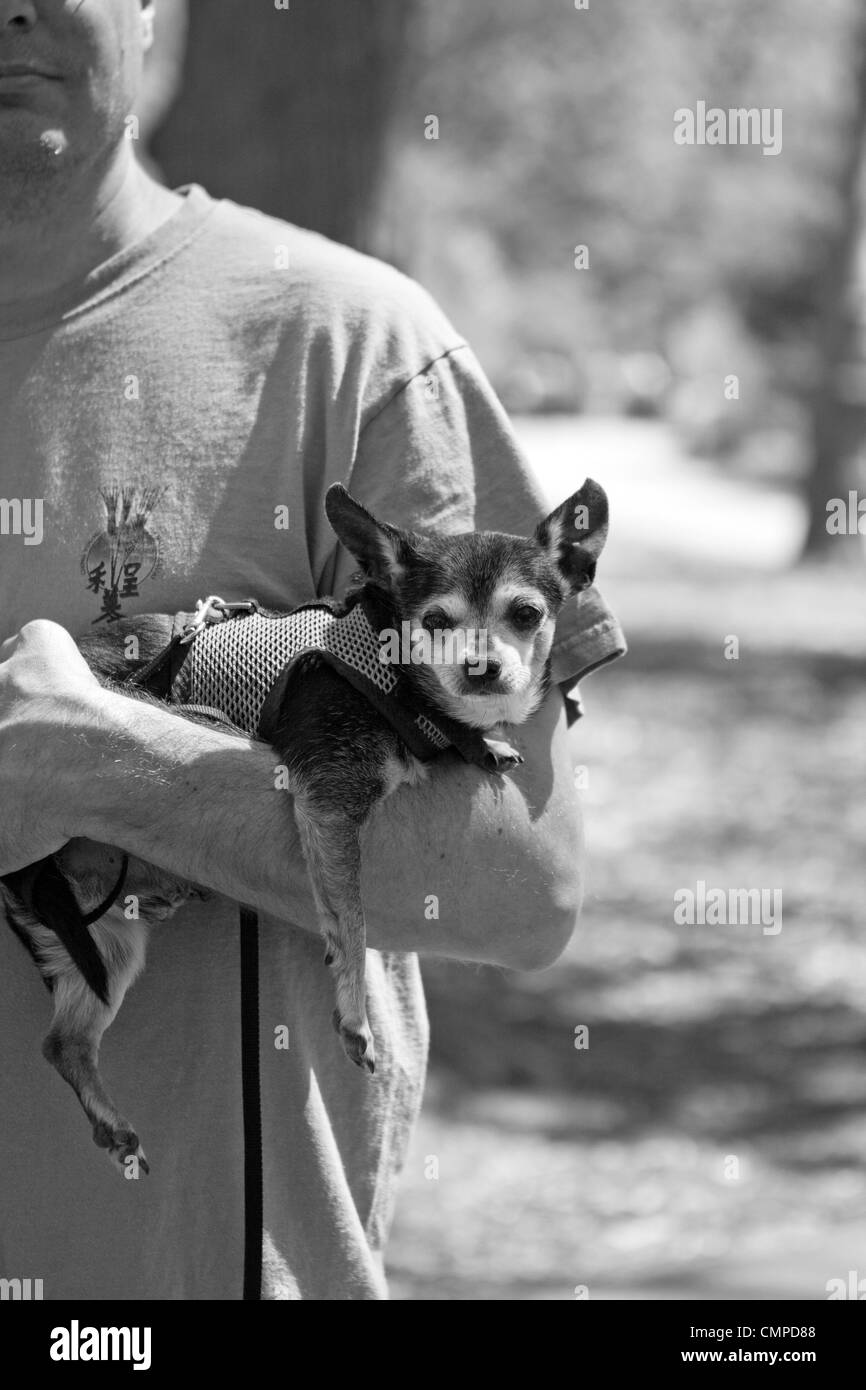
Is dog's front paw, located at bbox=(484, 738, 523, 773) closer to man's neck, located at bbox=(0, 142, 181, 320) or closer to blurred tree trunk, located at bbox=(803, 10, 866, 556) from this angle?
man's neck, located at bbox=(0, 142, 181, 320)

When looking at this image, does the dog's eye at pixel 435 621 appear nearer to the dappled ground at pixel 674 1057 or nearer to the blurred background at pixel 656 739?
the dappled ground at pixel 674 1057

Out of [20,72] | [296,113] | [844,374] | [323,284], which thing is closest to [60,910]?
[323,284]

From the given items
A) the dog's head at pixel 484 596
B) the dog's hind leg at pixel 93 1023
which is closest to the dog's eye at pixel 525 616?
the dog's head at pixel 484 596

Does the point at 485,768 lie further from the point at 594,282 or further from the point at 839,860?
the point at 594,282

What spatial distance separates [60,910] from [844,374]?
598 inches

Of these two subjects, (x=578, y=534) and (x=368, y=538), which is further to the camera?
(x=578, y=534)

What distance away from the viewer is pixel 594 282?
1692 inches

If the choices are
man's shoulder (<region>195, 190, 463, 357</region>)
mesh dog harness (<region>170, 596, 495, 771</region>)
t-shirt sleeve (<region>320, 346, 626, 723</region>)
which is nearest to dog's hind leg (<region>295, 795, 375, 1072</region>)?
mesh dog harness (<region>170, 596, 495, 771</region>)

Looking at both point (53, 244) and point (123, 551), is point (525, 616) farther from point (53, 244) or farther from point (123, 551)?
point (53, 244)

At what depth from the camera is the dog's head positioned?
241 cm

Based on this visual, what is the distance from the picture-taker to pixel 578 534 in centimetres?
248

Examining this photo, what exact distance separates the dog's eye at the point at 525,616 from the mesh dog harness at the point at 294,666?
6.8 inches

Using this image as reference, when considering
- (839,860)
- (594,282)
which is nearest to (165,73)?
(839,860)

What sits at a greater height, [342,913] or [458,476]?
[458,476]
